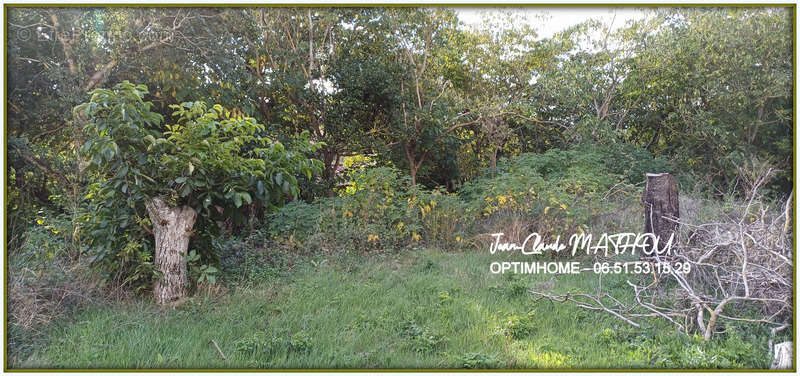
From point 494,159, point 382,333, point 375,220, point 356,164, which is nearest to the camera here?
point 382,333

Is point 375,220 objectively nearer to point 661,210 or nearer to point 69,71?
point 661,210

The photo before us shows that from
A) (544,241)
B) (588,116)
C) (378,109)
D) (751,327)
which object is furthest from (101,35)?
(588,116)

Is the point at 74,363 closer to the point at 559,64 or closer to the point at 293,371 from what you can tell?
the point at 293,371

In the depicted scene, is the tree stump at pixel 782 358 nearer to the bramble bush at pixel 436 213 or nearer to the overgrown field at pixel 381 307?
the overgrown field at pixel 381 307

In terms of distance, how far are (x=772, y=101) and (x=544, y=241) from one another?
4.17 meters

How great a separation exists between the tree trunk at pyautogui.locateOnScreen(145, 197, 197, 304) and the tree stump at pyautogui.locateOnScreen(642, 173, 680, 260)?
4102mm

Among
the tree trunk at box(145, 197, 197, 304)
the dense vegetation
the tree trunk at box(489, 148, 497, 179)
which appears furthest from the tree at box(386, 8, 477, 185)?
the tree trunk at box(145, 197, 197, 304)

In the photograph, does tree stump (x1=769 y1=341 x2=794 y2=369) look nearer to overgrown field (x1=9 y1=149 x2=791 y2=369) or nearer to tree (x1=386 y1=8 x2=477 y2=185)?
overgrown field (x1=9 y1=149 x2=791 y2=369)

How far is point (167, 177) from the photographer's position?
12.6 feet

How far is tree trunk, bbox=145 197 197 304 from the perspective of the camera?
12.5 ft

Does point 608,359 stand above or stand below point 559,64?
below

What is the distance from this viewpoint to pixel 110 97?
3520 mm

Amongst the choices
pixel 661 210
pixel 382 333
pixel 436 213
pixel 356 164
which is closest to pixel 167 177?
pixel 382 333

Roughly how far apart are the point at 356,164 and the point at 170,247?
4.92 m
